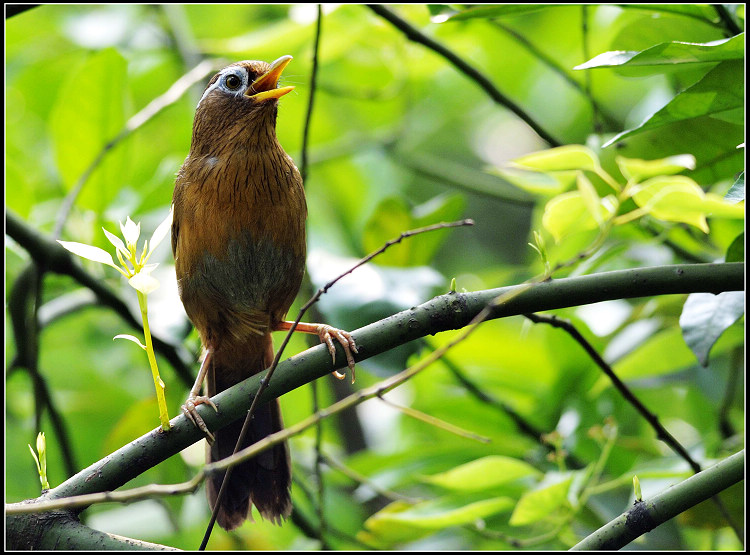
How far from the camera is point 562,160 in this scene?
1.92 m

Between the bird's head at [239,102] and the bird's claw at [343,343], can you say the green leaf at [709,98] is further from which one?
the bird's head at [239,102]

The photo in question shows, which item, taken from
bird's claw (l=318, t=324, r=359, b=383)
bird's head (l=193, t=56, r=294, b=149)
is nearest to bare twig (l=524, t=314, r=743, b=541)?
bird's claw (l=318, t=324, r=359, b=383)

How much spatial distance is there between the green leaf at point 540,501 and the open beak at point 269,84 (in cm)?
153

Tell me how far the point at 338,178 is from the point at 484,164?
140cm

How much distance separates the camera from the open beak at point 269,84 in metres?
2.76

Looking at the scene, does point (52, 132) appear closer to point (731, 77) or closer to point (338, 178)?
point (338, 178)

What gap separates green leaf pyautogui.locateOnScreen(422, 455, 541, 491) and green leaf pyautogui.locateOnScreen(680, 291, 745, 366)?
0.77m

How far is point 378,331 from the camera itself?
1893mm

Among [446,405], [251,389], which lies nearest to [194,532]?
[446,405]

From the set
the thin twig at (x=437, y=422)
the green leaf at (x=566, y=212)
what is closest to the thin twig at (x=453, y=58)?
the green leaf at (x=566, y=212)

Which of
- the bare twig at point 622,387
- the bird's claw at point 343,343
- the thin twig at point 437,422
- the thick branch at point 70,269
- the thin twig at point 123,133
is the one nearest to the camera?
the thin twig at point 437,422

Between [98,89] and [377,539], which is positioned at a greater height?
[98,89]

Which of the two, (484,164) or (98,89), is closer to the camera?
(98,89)

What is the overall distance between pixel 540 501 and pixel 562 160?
1.05 m
